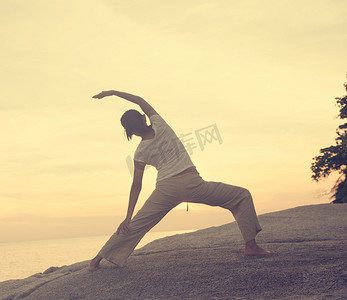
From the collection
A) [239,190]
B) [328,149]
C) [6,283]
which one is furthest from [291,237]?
[328,149]

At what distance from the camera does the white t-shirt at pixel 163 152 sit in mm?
6840

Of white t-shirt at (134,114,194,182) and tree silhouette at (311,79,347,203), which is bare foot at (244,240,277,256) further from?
tree silhouette at (311,79,347,203)

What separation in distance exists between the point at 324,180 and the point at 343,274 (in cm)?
1709

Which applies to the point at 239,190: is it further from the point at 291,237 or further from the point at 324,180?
the point at 324,180

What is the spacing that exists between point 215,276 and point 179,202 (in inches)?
46.4

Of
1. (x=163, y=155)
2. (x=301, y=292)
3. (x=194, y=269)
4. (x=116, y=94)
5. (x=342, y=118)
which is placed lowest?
(x=301, y=292)

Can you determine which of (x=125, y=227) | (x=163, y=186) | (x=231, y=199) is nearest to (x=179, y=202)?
(x=163, y=186)

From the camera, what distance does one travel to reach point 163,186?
271 inches

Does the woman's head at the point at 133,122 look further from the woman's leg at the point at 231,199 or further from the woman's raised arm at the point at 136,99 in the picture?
the woman's leg at the point at 231,199

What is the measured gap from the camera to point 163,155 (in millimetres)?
6863

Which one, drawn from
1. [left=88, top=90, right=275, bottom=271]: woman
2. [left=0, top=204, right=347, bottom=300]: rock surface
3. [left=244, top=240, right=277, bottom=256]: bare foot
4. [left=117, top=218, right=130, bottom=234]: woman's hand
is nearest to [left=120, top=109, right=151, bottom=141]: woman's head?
[left=88, top=90, right=275, bottom=271]: woman

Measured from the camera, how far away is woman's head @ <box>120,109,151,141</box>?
22.2 ft

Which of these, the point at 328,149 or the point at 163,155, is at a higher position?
the point at 328,149

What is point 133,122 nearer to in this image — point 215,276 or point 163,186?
point 163,186
